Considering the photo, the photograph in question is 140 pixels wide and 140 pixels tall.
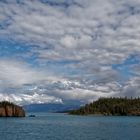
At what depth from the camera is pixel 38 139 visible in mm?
118250

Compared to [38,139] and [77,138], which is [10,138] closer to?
[38,139]

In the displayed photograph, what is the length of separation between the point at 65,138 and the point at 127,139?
20.3m

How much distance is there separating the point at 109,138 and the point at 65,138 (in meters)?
14.6

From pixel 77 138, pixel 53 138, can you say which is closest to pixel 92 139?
pixel 77 138

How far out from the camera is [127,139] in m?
115

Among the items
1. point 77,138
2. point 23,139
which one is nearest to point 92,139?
point 77,138

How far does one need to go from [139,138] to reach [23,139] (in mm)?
38339

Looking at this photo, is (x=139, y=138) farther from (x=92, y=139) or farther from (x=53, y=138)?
(x=53, y=138)

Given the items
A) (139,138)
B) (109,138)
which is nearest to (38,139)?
(109,138)

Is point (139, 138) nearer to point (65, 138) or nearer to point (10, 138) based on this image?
point (65, 138)

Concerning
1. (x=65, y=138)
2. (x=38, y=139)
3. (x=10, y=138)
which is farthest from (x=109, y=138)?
(x=10, y=138)

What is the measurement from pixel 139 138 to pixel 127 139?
5830 mm

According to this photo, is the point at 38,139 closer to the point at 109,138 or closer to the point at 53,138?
the point at 53,138

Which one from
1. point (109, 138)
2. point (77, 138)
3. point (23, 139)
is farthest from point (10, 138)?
point (109, 138)
